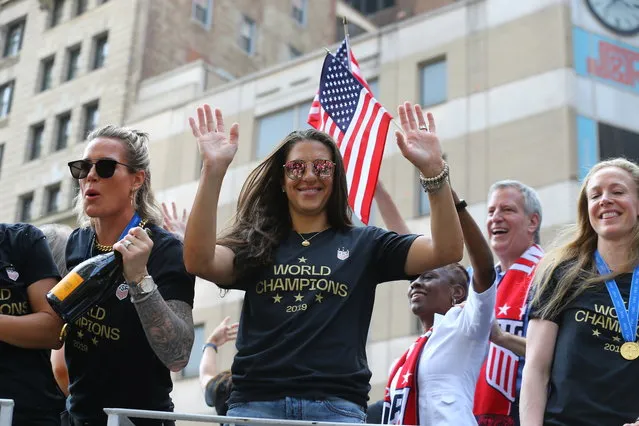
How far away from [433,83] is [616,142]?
4.34 meters

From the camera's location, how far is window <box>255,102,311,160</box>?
92.3 feet

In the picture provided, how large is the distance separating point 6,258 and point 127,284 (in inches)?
24.3

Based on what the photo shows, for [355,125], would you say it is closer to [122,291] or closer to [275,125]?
[122,291]

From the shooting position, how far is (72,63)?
36.1 metres

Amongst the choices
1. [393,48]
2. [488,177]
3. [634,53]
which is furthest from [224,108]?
[634,53]

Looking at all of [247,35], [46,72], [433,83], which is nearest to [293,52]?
[247,35]

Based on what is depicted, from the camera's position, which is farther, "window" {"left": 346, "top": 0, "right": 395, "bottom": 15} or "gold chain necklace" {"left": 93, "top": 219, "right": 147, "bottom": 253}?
"window" {"left": 346, "top": 0, "right": 395, "bottom": 15}

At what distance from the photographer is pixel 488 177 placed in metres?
24.0

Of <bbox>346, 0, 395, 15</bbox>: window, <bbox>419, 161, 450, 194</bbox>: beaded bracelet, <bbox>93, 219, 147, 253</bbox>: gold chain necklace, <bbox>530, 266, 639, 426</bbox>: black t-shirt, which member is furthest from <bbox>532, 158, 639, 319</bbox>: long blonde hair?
<bbox>346, 0, 395, 15</bbox>: window

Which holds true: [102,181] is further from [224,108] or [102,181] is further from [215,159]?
[224,108]

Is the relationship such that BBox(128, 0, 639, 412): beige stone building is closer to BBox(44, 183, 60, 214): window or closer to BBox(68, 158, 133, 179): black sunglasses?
BBox(44, 183, 60, 214): window

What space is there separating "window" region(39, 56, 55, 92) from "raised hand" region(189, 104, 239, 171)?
107 ft

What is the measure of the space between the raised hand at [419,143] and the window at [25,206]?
3155 centimetres

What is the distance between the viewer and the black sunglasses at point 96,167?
16.7 feet
